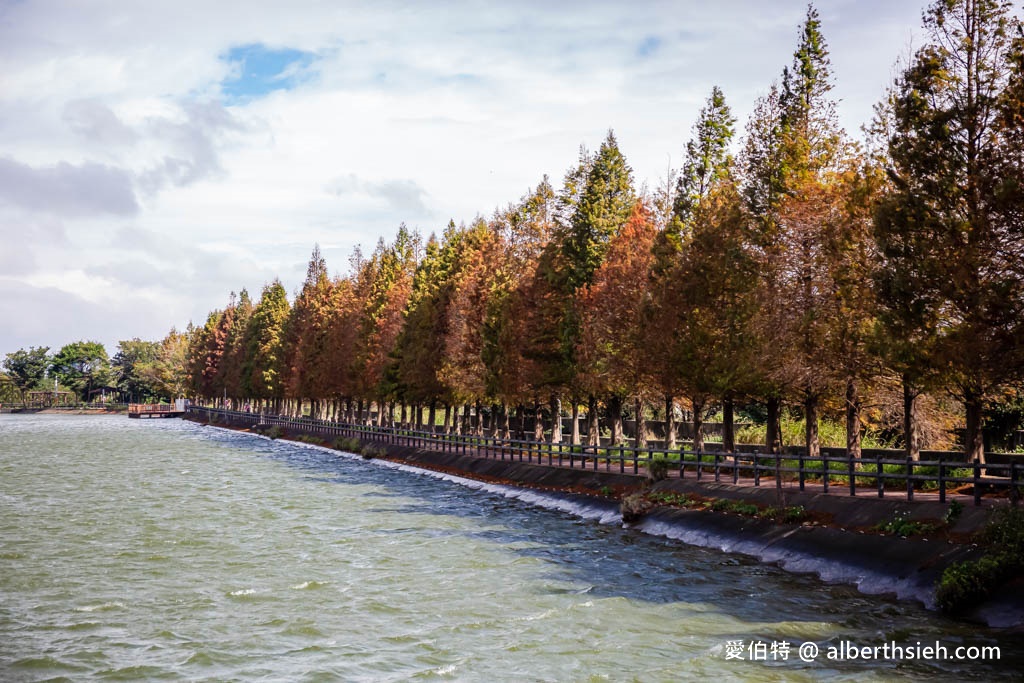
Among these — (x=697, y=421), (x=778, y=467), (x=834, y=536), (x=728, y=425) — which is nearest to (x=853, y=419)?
(x=728, y=425)

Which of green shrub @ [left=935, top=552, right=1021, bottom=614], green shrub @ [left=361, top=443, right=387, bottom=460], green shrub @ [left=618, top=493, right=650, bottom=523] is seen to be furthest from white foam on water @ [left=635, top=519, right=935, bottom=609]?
green shrub @ [left=361, top=443, right=387, bottom=460]

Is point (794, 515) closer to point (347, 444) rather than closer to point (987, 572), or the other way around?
point (987, 572)

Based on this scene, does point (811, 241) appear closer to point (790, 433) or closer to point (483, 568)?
point (483, 568)

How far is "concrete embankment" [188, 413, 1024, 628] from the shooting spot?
19.2 m

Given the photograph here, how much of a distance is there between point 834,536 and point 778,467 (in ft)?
11.9

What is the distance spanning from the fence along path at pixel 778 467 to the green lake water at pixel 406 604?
11.4 ft

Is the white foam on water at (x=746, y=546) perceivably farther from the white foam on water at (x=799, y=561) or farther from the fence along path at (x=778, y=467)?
the fence along path at (x=778, y=467)

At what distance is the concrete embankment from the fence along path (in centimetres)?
63

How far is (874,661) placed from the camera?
50.0 ft

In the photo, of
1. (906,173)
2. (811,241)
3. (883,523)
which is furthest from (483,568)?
(811,241)

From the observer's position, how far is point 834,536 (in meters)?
22.6

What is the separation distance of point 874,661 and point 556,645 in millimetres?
5172

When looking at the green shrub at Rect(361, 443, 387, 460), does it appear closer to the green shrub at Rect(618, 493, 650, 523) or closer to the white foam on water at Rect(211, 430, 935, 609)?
the white foam on water at Rect(211, 430, 935, 609)

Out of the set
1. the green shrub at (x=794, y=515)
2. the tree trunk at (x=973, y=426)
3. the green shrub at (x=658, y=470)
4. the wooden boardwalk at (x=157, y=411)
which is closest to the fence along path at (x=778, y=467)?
the green shrub at (x=658, y=470)
